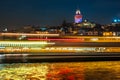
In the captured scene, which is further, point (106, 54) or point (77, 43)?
point (77, 43)

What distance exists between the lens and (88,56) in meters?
42.1

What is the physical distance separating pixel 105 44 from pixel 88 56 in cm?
765

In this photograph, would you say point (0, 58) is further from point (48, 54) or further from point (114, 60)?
point (114, 60)

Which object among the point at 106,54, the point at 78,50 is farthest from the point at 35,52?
the point at 106,54

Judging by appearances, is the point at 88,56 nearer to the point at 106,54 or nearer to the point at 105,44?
the point at 106,54

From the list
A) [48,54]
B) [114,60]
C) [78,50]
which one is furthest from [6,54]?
[114,60]

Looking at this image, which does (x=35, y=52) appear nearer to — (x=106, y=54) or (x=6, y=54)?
(x=6, y=54)

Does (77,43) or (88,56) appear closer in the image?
(88,56)

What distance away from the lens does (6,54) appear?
4238cm

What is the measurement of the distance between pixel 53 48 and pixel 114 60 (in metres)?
6.49

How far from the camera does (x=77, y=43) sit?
160 feet

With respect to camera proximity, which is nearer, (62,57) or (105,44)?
(62,57)

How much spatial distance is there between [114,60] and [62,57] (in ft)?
16.8

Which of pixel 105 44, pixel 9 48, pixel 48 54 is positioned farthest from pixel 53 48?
pixel 105 44
